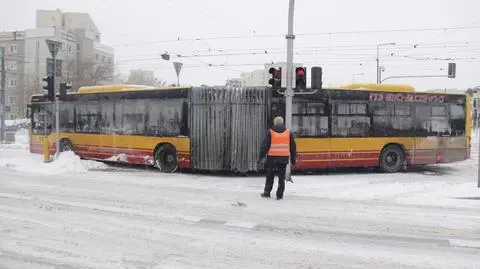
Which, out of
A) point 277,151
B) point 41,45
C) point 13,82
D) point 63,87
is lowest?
point 277,151

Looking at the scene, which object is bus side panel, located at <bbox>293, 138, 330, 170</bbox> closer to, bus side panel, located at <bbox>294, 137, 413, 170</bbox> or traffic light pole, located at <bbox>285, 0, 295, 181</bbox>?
bus side panel, located at <bbox>294, 137, 413, 170</bbox>

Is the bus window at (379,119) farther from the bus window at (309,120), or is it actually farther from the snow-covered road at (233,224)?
the snow-covered road at (233,224)

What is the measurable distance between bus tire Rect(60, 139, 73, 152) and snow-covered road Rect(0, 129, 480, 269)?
4980mm

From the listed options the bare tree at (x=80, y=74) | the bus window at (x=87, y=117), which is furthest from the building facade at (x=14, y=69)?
the bus window at (x=87, y=117)

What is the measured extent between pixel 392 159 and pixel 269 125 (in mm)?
4390

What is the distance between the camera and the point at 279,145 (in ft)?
33.1

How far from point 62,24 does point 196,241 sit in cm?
8820

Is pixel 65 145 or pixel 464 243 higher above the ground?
pixel 65 145

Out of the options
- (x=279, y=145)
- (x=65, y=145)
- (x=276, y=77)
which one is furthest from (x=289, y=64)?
(x=65, y=145)

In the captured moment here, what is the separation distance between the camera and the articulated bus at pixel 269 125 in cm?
1470

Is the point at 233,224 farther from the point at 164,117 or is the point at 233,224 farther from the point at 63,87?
the point at 63,87

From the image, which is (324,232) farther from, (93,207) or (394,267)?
(93,207)

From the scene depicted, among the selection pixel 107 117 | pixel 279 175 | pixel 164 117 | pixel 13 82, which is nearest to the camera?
pixel 279 175

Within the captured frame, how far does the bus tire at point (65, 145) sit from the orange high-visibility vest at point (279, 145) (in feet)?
35.3
